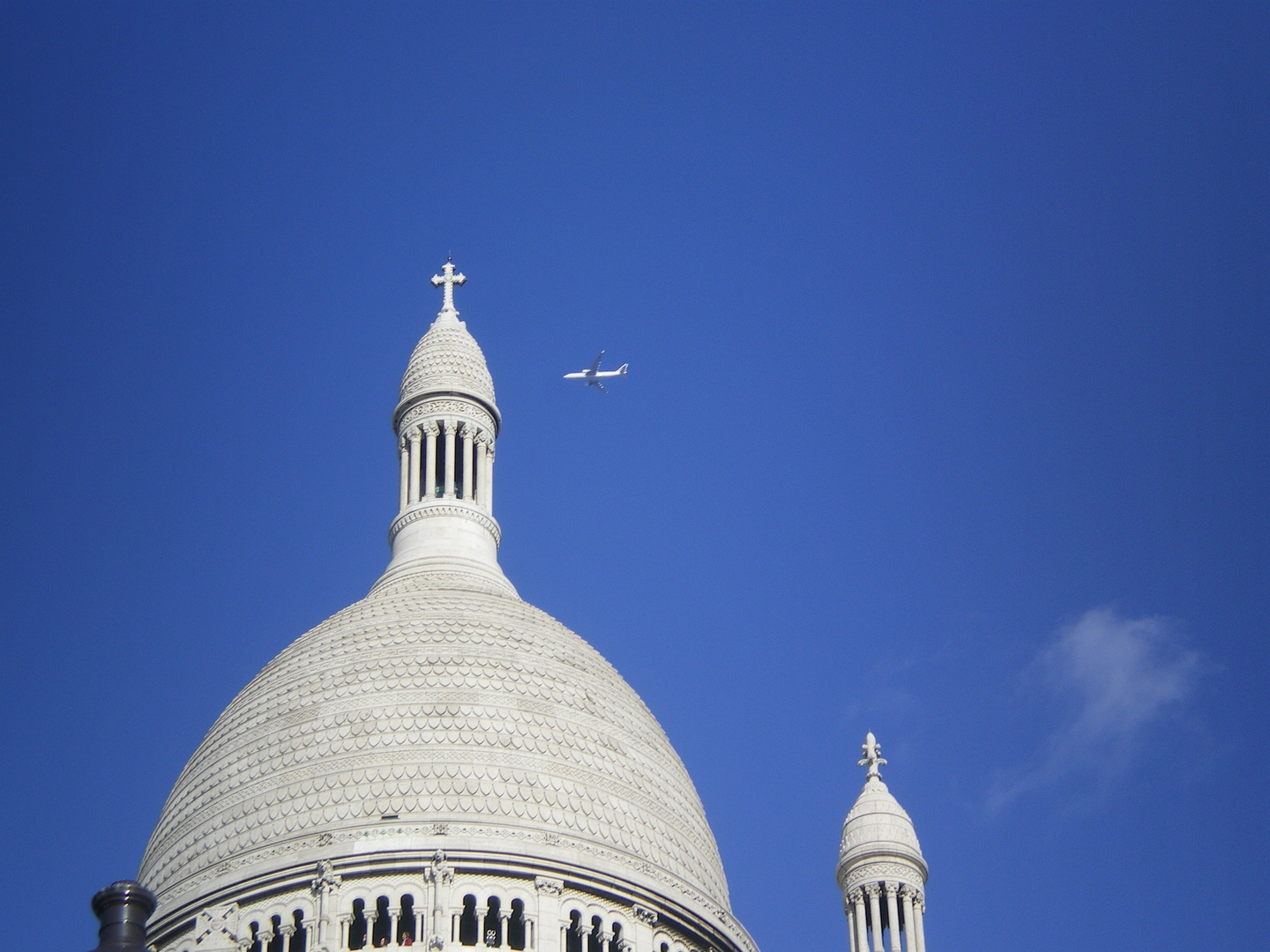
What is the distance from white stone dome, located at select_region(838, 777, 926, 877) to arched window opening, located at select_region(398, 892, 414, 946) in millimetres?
8891

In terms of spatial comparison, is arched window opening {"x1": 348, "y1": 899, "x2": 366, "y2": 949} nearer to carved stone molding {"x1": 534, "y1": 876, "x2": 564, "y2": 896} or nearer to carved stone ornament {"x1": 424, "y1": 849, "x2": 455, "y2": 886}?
carved stone ornament {"x1": 424, "y1": 849, "x2": 455, "y2": 886}

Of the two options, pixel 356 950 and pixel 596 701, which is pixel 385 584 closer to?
pixel 596 701

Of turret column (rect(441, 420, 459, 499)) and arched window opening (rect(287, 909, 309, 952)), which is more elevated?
turret column (rect(441, 420, 459, 499))

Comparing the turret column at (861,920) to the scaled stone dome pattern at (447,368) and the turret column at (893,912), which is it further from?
the scaled stone dome pattern at (447,368)

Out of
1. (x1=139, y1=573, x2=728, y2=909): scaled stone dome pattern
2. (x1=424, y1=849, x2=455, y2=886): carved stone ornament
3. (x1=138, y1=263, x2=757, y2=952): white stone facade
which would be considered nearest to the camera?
(x1=424, y1=849, x2=455, y2=886): carved stone ornament

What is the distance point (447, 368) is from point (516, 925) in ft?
60.8

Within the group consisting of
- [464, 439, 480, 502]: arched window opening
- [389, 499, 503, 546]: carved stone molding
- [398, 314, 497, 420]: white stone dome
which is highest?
[398, 314, 497, 420]: white stone dome

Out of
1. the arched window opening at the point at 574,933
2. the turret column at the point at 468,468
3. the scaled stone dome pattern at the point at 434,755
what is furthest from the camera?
the turret column at the point at 468,468

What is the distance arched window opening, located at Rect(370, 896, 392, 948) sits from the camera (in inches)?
1661

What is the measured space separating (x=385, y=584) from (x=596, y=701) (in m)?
7.63

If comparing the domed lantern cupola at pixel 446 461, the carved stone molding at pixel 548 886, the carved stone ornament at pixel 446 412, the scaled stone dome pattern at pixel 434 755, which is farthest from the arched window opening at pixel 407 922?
the carved stone ornament at pixel 446 412

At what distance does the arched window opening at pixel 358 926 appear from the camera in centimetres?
4231

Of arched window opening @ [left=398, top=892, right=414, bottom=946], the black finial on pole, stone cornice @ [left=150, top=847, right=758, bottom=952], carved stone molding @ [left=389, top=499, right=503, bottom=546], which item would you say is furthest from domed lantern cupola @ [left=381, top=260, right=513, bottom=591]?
the black finial on pole

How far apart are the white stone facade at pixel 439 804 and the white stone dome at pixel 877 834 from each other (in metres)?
2.96
